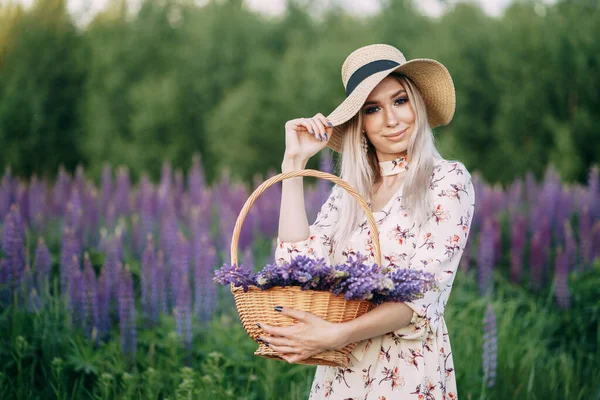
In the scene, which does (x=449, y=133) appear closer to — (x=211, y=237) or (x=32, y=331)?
(x=211, y=237)

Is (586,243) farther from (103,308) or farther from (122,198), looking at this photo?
(122,198)

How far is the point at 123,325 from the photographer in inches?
162

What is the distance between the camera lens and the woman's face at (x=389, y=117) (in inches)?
108

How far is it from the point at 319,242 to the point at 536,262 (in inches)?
159

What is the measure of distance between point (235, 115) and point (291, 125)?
11138mm

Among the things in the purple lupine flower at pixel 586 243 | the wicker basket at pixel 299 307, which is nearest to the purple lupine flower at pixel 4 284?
the wicker basket at pixel 299 307

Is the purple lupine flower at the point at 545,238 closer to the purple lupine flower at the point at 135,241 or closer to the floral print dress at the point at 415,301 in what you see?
the purple lupine flower at the point at 135,241

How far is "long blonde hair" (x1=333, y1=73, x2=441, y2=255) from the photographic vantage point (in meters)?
2.54

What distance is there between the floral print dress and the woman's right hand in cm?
33

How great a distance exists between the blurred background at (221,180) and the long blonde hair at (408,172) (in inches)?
50.6

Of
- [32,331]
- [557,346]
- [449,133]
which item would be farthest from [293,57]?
[32,331]

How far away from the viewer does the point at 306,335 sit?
216 cm

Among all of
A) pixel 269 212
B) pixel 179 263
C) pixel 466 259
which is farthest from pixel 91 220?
pixel 466 259

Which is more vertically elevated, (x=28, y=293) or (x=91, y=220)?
(x=91, y=220)
